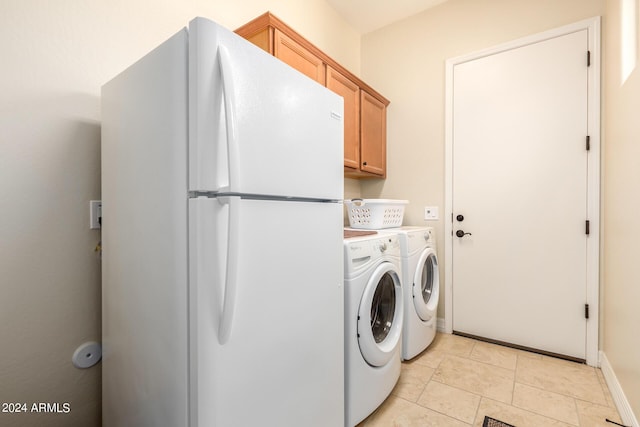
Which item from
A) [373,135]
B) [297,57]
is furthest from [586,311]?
[297,57]

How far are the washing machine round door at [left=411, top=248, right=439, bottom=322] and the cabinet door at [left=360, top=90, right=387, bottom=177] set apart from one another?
91cm

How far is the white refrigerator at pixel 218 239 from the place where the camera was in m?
0.78

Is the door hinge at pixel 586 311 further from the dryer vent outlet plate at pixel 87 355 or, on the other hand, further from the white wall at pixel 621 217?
the dryer vent outlet plate at pixel 87 355

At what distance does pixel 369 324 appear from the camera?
4.65 ft

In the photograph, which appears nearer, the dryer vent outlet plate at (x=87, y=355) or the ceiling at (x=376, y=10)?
the dryer vent outlet plate at (x=87, y=355)

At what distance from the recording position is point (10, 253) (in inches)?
43.2

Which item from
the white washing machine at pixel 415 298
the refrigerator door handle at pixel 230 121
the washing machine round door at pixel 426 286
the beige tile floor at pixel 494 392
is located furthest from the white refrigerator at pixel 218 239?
the washing machine round door at pixel 426 286

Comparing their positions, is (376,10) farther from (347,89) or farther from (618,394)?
(618,394)

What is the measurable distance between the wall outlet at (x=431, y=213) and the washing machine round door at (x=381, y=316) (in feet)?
3.71

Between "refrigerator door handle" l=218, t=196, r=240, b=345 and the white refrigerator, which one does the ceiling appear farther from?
A: "refrigerator door handle" l=218, t=196, r=240, b=345

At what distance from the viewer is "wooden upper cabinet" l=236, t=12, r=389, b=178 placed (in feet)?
5.49

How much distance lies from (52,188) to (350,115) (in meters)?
1.90

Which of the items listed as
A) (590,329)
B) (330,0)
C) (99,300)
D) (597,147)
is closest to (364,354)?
(99,300)

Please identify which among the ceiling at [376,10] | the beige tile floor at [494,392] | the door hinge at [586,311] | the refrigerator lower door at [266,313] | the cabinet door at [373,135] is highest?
the ceiling at [376,10]
